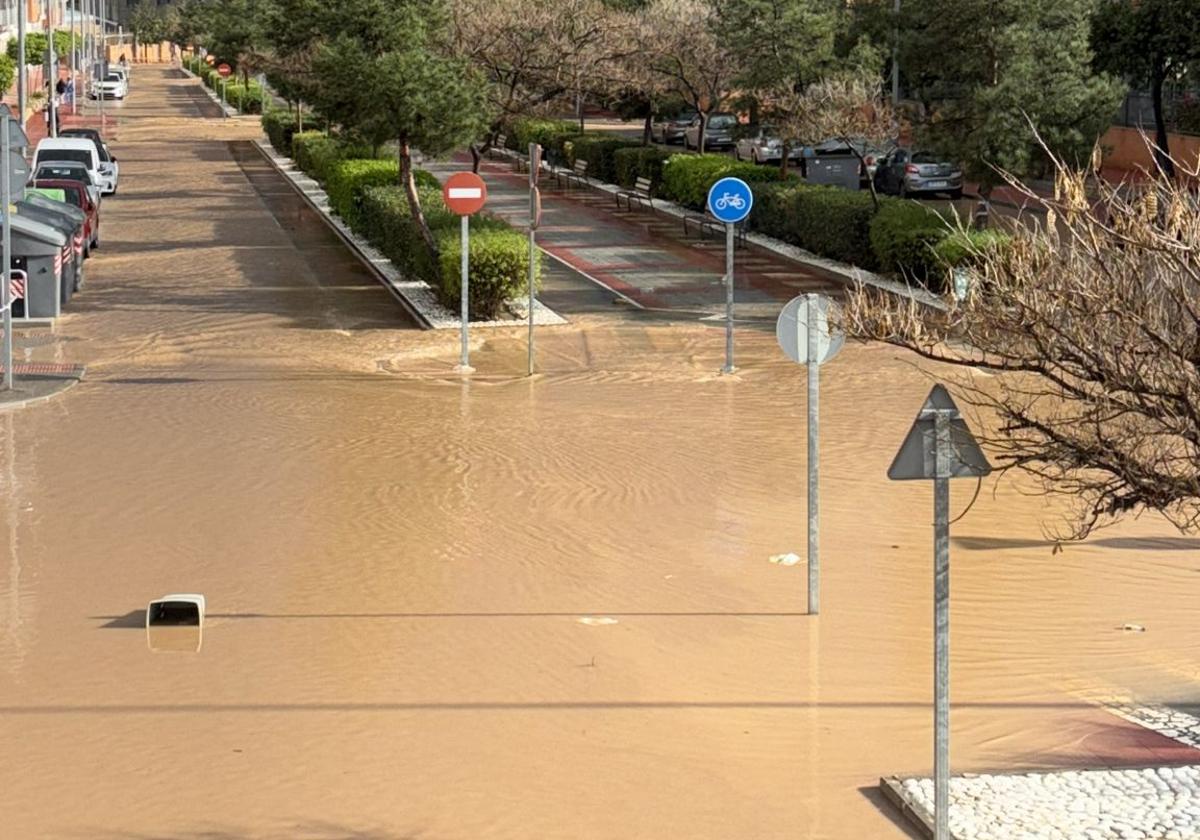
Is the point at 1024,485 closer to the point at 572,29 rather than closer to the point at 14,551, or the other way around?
the point at 14,551

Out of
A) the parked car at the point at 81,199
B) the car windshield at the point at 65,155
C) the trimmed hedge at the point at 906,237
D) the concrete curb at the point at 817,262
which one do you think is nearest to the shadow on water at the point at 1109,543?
the concrete curb at the point at 817,262

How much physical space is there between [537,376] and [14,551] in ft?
27.3

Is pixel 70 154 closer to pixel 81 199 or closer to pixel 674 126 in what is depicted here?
pixel 81 199

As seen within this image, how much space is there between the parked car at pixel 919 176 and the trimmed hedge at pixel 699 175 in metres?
5.03

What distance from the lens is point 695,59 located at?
4141cm

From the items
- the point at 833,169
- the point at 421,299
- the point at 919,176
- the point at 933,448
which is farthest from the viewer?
the point at 833,169

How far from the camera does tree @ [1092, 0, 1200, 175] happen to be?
41.4 m

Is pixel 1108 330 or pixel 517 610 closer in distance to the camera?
pixel 1108 330

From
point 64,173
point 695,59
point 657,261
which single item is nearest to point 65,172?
point 64,173

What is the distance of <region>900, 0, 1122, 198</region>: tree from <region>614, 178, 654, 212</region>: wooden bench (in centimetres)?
1147

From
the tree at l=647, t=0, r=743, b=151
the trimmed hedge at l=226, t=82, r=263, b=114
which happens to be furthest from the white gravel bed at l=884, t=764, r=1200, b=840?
the trimmed hedge at l=226, t=82, r=263, b=114

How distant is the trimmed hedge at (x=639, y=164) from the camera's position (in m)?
43.0

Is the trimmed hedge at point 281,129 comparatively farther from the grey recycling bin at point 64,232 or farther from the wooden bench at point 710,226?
the grey recycling bin at point 64,232

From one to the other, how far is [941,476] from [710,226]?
28.4 meters
